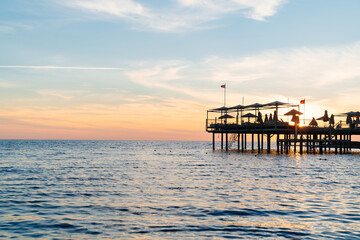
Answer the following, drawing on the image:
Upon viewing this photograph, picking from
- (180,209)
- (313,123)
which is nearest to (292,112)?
(313,123)

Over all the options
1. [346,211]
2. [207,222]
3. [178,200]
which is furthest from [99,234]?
[346,211]

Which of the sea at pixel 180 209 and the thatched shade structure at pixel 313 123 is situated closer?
the sea at pixel 180 209

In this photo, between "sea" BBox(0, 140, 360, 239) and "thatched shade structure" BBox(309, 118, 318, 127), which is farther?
"thatched shade structure" BBox(309, 118, 318, 127)

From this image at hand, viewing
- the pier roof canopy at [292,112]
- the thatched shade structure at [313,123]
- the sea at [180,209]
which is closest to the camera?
the sea at [180,209]

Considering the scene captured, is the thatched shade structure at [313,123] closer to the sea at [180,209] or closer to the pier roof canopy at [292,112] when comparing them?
the pier roof canopy at [292,112]

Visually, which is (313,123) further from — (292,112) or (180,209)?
(180,209)

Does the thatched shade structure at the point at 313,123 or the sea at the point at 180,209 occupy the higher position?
the thatched shade structure at the point at 313,123

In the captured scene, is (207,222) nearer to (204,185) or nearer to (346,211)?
(346,211)

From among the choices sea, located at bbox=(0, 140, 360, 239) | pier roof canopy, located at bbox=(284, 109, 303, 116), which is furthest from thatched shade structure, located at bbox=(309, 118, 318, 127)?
sea, located at bbox=(0, 140, 360, 239)

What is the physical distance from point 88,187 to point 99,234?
10.1 meters

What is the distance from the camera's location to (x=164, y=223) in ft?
39.3

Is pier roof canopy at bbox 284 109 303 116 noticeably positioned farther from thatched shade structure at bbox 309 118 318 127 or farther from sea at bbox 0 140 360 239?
sea at bbox 0 140 360 239

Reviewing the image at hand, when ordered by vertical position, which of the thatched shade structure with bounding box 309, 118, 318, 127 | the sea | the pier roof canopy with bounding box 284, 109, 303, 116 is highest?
the pier roof canopy with bounding box 284, 109, 303, 116

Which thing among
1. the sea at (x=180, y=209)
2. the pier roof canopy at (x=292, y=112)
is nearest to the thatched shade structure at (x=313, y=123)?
the pier roof canopy at (x=292, y=112)
